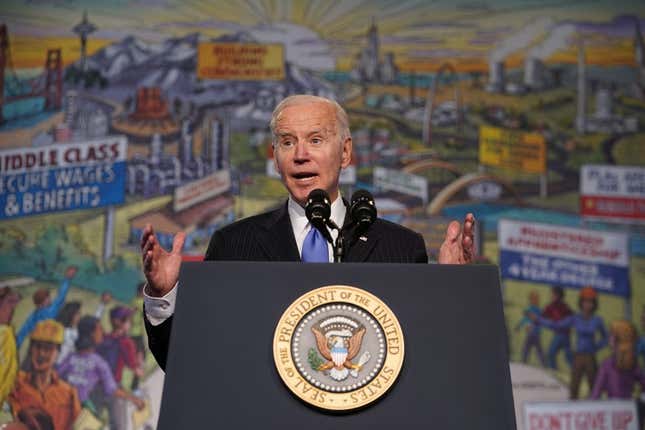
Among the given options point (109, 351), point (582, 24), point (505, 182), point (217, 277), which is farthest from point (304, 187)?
point (582, 24)

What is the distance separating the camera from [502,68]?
600 centimetres

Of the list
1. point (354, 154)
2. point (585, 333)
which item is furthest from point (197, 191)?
point (585, 333)

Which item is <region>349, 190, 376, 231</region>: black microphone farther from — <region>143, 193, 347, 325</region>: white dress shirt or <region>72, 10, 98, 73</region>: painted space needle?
<region>72, 10, 98, 73</region>: painted space needle

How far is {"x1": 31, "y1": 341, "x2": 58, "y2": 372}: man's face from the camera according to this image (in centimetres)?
514

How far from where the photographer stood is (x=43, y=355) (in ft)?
16.9

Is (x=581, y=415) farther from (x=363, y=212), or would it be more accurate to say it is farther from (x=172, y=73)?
(x=363, y=212)

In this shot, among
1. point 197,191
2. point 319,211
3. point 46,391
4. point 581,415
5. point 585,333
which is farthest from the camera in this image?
point 197,191

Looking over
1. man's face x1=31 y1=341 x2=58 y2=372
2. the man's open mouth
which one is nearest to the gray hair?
the man's open mouth

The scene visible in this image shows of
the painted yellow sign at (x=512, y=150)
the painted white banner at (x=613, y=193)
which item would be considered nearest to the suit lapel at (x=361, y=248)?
the painted yellow sign at (x=512, y=150)

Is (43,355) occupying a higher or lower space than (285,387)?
lower

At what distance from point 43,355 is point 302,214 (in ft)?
12.2

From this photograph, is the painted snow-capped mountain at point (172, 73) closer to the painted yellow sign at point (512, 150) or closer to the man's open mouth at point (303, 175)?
the painted yellow sign at point (512, 150)

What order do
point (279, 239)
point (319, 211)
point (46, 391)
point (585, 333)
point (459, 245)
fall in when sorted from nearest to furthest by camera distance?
point (319, 211)
point (459, 245)
point (279, 239)
point (46, 391)
point (585, 333)

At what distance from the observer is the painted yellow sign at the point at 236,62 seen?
5.79 meters
